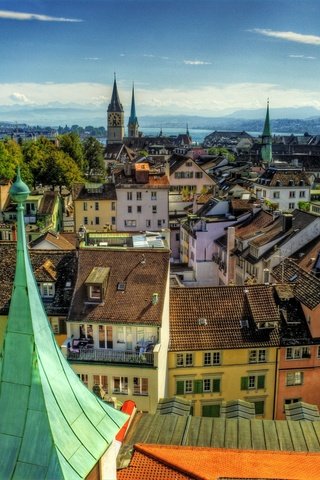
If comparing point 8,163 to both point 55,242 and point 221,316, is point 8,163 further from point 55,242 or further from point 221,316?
point 221,316

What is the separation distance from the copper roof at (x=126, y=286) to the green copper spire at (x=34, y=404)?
63.5 feet

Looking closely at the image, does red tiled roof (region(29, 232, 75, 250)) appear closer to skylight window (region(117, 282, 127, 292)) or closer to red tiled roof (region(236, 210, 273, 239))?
skylight window (region(117, 282, 127, 292))

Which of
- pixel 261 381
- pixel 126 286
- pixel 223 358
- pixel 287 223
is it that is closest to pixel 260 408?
pixel 261 381

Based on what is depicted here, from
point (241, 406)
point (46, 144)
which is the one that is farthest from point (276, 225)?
point (46, 144)

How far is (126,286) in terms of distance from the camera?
31188 mm

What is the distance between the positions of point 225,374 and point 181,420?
46.3 ft

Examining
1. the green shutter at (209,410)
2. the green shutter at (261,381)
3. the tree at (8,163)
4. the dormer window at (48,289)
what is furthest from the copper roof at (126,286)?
the tree at (8,163)

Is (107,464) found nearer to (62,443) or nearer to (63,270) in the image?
(62,443)

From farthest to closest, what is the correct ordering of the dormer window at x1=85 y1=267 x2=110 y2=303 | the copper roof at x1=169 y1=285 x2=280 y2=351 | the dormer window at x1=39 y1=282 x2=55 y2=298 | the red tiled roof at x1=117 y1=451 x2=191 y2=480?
the dormer window at x1=39 y1=282 x2=55 y2=298 < the copper roof at x1=169 y1=285 x2=280 y2=351 < the dormer window at x1=85 y1=267 x2=110 y2=303 < the red tiled roof at x1=117 y1=451 x2=191 y2=480

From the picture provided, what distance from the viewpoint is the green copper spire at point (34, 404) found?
8.98 m

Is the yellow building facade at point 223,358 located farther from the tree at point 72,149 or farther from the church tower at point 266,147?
the church tower at point 266,147

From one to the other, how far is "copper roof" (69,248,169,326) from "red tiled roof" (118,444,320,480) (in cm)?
1492

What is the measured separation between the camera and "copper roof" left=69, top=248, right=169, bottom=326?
2981cm

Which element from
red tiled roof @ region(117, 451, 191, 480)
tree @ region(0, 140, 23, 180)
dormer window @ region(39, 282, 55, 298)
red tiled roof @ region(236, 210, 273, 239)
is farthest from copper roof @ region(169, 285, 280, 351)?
tree @ region(0, 140, 23, 180)
